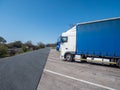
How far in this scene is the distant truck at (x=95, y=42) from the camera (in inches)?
416

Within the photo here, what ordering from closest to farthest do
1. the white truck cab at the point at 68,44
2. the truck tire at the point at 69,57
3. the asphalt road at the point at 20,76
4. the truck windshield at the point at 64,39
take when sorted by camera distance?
the asphalt road at the point at 20,76, the white truck cab at the point at 68,44, the truck tire at the point at 69,57, the truck windshield at the point at 64,39

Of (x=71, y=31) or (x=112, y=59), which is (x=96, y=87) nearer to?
(x=112, y=59)

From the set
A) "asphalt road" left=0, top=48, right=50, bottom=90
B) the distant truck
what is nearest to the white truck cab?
the distant truck

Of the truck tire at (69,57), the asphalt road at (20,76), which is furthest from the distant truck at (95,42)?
the asphalt road at (20,76)

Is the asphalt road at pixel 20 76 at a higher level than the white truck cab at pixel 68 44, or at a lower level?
lower

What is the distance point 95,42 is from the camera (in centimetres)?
1185

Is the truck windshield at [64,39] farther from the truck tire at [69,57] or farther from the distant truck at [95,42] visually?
the truck tire at [69,57]

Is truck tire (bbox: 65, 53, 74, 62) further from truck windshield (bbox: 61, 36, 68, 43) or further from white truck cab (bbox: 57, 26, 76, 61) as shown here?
truck windshield (bbox: 61, 36, 68, 43)

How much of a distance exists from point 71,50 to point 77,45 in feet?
3.85

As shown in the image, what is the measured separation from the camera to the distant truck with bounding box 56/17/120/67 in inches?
416

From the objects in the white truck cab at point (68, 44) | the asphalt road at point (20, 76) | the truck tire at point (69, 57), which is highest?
the white truck cab at point (68, 44)

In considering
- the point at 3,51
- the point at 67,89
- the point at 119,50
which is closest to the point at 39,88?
the point at 67,89

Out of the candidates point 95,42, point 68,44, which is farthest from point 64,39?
point 95,42

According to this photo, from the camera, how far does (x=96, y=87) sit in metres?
5.73
